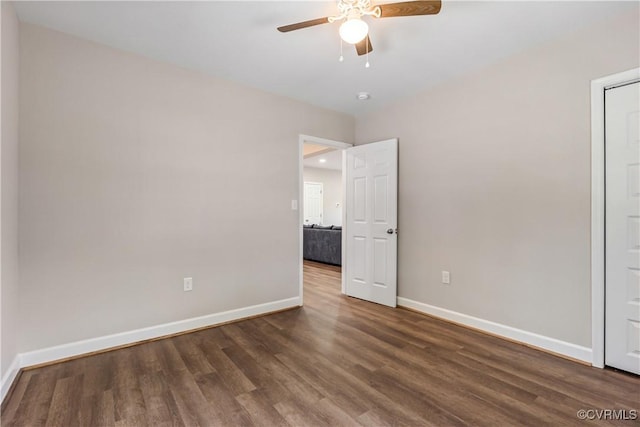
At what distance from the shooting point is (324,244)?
250 inches

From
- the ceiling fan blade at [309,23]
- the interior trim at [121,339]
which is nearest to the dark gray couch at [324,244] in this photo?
the interior trim at [121,339]

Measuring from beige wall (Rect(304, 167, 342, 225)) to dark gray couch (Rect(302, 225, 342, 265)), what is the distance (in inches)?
123

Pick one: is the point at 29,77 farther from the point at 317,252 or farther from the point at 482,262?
the point at 317,252

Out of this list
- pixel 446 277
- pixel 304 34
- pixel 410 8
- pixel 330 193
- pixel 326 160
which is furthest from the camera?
pixel 330 193

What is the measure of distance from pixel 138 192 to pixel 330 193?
7771mm

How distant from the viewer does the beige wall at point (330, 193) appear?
991 centimetres

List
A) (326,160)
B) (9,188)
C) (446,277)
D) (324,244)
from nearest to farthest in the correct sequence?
(9,188) < (446,277) < (324,244) < (326,160)

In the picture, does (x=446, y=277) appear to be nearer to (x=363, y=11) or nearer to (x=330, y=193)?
(x=363, y=11)

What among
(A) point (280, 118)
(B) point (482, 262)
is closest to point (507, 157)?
(B) point (482, 262)

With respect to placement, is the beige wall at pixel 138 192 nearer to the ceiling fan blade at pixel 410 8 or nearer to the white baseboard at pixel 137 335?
the white baseboard at pixel 137 335

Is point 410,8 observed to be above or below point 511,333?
above

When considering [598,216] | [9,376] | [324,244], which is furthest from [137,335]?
[324,244]

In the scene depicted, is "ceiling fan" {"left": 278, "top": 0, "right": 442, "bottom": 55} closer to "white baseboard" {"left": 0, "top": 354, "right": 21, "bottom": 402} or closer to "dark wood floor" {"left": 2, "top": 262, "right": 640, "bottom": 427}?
"dark wood floor" {"left": 2, "top": 262, "right": 640, "bottom": 427}

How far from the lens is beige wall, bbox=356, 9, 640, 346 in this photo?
225 centimetres
